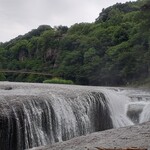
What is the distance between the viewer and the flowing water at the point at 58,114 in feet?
49.9

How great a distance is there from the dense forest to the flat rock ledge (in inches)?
1359

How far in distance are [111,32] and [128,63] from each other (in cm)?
1212

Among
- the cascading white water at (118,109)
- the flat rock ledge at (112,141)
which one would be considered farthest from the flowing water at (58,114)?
the flat rock ledge at (112,141)

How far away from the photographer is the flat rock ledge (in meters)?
11.3

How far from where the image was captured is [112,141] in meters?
12.0

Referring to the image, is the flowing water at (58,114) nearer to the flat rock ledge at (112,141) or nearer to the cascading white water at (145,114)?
the cascading white water at (145,114)

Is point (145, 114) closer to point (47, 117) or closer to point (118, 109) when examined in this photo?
point (118, 109)

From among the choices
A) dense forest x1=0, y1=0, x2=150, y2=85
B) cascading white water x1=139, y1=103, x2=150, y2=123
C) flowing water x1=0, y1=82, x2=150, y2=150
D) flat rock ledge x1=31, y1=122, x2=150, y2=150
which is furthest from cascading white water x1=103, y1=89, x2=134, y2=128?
dense forest x1=0, y1=0, x2=150, y2=85

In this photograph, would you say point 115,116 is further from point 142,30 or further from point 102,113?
point 142,30

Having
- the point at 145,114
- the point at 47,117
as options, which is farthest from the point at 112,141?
the point at 145,114

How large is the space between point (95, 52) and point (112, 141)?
47.8 meters

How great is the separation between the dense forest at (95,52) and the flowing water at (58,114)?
23.0 metres

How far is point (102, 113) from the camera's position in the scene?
23.0 meters

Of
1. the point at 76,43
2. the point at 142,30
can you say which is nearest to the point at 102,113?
the point at 142,30
